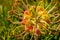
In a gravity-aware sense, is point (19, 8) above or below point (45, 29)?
above

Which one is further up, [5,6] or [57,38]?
[5,6]

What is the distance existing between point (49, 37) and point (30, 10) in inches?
9.0

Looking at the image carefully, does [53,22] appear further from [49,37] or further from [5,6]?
[5,6]

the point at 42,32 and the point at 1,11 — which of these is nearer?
the point at 42,32

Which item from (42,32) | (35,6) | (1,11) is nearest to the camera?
(42,32)

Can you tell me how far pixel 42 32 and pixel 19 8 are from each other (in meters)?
0.31

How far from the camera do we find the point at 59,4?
1793 mm

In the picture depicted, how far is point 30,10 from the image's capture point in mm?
1675

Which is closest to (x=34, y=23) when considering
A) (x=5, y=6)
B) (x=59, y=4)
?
(x=59, y=4)

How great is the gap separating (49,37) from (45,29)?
0.06 metres

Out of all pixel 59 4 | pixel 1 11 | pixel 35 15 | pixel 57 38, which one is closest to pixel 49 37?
pixel 57 38

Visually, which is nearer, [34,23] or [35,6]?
[34,23]

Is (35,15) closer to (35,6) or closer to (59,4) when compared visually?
(35,6)

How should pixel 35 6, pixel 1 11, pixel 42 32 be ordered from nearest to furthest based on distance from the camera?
pixel 42 32
pixel 35 6
pixel 1 11
